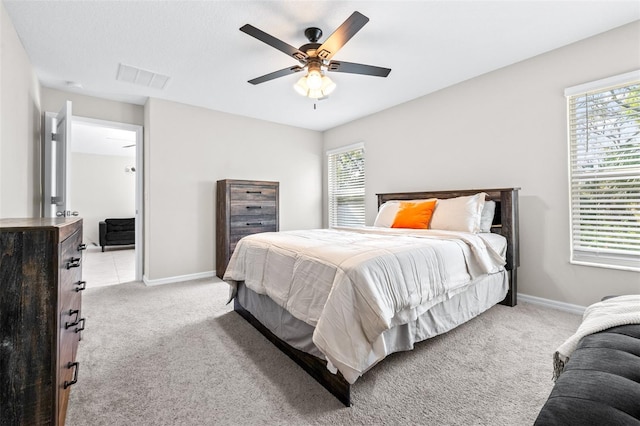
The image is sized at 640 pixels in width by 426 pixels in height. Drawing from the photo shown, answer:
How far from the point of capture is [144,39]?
244 centimetres

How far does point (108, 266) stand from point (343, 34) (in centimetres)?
542

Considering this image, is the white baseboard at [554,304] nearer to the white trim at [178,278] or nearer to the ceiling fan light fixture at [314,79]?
the ceiling fan light fixture at [314,79]

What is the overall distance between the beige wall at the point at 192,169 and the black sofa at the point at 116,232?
3.60 metres

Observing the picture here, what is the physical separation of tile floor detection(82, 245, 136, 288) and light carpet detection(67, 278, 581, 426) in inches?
69.2

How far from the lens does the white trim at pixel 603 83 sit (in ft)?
7.56

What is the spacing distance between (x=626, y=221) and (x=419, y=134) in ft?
7.36

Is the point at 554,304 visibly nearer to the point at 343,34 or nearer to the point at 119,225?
the point at 343,34

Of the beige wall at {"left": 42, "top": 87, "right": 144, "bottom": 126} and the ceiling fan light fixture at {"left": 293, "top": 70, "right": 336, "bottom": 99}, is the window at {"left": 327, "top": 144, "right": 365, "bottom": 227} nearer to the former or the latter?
the ceiling fan light fixture at {"left": 293, "top": 70, "right": 336, "bottom": 99}

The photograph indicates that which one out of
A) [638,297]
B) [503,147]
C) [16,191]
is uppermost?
[503,147]

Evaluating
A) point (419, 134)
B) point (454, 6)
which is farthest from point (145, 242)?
point (454, 6)

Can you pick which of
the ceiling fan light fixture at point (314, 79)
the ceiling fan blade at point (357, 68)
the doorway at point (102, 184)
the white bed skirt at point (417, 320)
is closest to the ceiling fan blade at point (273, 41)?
the ceiling fan light fixture at point (314, 79)

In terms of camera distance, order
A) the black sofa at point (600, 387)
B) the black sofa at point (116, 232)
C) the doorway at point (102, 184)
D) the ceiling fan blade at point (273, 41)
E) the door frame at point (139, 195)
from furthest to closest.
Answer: the black sofa at point (116, 232)
the doorway at point (102, 184)
the door frame at point (139, 195)
the ceiling fan blade at point (273, 41)
the black sofa at point (600, 387)

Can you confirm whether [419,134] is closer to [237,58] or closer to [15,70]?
[237,58]

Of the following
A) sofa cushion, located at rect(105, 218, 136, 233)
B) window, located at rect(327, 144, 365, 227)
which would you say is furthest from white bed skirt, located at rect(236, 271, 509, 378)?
sofa cushion, located at rect(105, 218, 136, 233)
